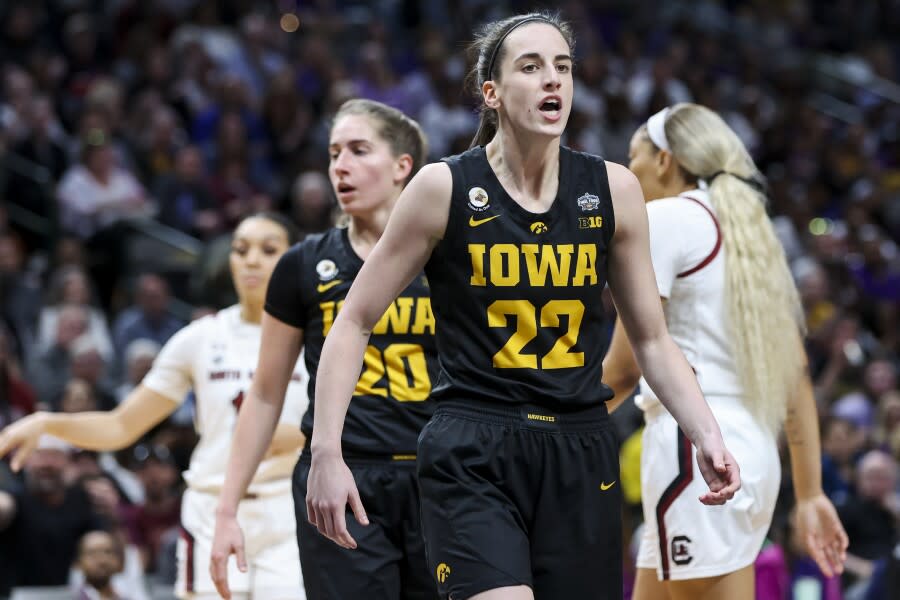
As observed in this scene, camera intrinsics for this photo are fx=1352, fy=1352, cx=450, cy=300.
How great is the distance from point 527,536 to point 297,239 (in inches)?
100

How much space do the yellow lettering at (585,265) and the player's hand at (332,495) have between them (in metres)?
0.75

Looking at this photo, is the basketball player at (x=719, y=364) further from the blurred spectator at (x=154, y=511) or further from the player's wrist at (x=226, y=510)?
the blurred spectator at (x=154, y=511)

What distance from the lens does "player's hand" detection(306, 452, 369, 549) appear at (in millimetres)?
3264

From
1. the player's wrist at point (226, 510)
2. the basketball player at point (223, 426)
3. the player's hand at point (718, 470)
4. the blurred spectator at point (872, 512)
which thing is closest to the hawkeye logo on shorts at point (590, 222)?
the player's hand at point (718, 470)

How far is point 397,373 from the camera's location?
428 cm

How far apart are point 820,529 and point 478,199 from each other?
81.1 inches

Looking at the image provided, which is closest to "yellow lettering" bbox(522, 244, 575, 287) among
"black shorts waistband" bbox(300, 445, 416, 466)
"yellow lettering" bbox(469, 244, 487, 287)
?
"yellow lettering" bbox(469, 244, 487, 287)

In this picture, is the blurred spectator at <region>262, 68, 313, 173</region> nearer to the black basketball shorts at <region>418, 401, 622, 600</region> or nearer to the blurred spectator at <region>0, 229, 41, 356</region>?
the blurred spectator at <region>0, 229, 41, 356</region>

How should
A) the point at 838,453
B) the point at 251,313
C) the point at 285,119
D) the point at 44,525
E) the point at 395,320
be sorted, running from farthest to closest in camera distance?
the point at 285,119
the point at 838,453
the point at 44,525
the point at 251,313
the point at 395,320

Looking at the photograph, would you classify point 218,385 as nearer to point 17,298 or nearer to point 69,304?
point 69,304

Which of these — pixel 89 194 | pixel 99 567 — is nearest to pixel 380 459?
pixel 99 567

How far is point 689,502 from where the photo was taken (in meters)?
4.30

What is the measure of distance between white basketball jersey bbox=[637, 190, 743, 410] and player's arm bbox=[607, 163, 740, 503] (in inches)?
31.5

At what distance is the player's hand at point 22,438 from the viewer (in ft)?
16.2
